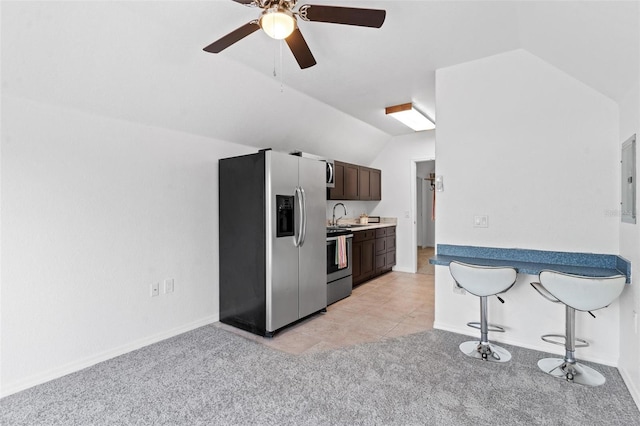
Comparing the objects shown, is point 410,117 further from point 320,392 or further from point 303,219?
point 320,392

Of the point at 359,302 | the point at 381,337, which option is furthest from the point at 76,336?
the point at 359,302

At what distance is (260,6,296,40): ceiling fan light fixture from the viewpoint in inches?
68.8

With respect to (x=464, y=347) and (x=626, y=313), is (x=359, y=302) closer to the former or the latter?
(x=464, y=347)

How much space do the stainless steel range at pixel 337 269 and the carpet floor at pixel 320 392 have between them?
1.41m

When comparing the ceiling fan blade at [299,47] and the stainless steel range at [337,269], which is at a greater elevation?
the ceiling fan blade at [299,47]

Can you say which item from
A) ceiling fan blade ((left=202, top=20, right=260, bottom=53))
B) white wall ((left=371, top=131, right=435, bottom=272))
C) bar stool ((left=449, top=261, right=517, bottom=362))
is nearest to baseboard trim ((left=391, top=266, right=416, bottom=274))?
white wall ((left=371, top=131, right=435, bottom=272))

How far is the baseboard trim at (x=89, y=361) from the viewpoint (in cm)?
233

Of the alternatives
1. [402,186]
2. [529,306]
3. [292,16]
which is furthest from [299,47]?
[402,186]

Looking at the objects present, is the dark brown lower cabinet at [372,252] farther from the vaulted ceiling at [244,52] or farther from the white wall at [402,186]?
the vaulted ceiling at [244,52]

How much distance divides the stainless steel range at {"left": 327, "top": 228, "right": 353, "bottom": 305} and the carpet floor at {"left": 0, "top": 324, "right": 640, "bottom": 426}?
4.61ft

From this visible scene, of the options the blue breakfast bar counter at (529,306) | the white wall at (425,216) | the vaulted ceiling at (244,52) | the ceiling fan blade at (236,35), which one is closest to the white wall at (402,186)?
the vaulted ceiling at (244,52)

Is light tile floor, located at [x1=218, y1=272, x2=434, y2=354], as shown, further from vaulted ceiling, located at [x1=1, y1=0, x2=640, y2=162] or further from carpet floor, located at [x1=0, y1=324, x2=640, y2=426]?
vaulted ceiling, located at [x1=1, y1=0, x2=640, y2=162]

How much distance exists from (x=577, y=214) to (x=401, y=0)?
Result: 2258 millimetres

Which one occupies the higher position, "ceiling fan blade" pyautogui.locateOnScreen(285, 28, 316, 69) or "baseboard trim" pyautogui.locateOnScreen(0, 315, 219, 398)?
"ceiling fan blade" pyautogui.locateOnScreen(285, 28, 316, 69)
